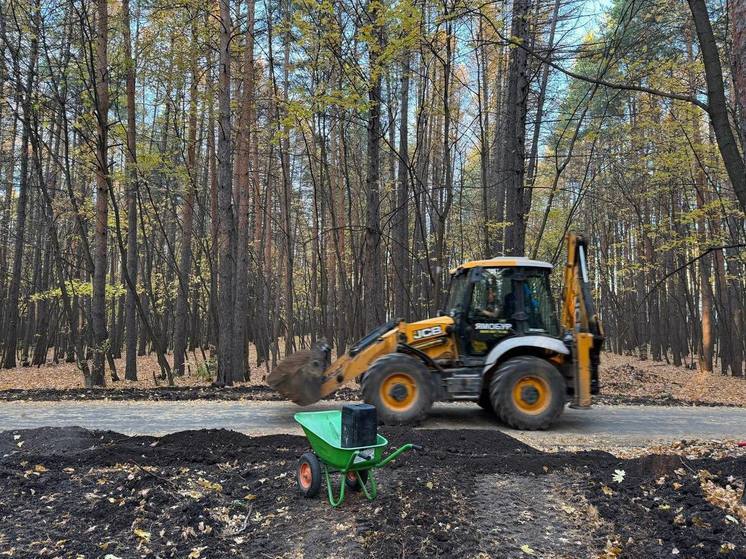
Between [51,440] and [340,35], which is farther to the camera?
[340,35]

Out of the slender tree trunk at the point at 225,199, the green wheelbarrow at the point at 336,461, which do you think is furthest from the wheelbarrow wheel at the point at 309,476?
the slender tree trunk at the point at 225,199

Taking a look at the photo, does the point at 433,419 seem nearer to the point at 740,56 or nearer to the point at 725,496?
the point at 725,496

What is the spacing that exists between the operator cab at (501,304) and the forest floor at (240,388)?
2729 millimetres

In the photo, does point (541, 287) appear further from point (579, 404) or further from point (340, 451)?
point (340, 451)

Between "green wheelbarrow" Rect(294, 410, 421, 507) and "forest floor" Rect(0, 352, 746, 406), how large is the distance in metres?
4.66

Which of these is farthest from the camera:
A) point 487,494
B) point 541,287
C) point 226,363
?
point 226,363

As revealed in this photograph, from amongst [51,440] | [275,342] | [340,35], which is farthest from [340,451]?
[275,342]

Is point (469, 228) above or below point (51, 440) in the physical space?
above

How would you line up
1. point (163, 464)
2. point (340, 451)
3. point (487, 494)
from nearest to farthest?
point (340, 451) → point (487, 494) → point (163, 464)

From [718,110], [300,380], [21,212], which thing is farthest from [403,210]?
[718,110]

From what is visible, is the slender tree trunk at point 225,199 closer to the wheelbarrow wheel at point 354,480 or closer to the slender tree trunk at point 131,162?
the slender tree trunk at point 131,162

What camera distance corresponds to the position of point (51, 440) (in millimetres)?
5918

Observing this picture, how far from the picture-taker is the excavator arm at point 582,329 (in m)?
7.19

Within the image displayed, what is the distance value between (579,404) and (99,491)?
18.6ft
